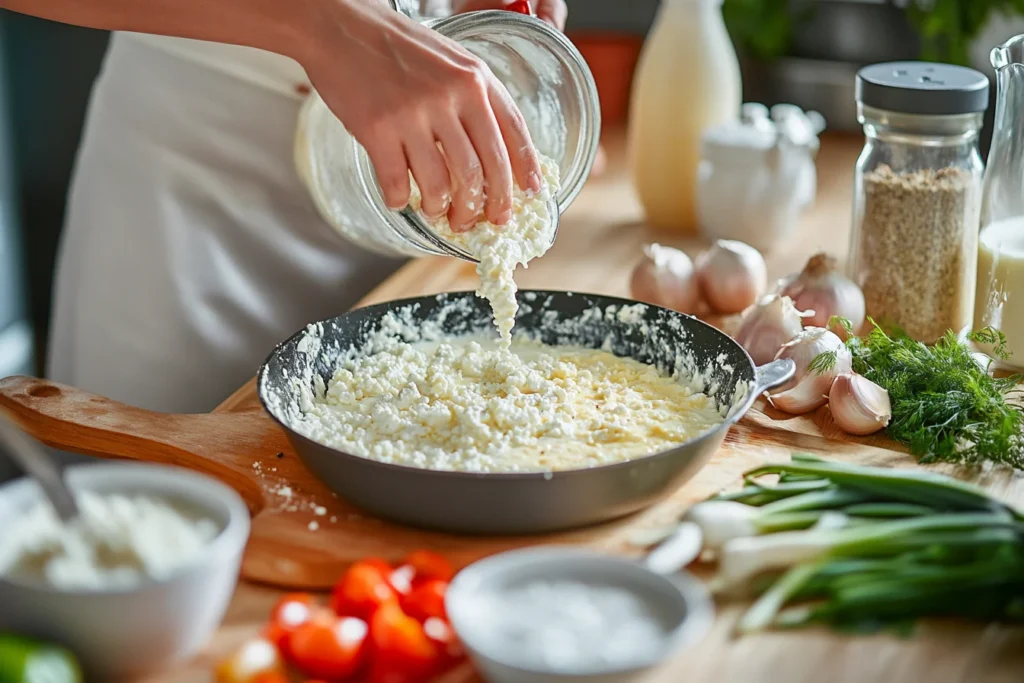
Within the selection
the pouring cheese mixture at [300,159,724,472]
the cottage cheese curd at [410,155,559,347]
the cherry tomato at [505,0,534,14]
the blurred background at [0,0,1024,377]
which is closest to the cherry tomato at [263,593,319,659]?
the pouring cheese mixture at [300,159,724,472]

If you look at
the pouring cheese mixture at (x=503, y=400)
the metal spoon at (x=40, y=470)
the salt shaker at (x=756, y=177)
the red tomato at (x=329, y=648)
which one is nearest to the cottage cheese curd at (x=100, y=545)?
the metal spoon at (x=40, y=470)

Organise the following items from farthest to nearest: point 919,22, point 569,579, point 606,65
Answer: point 606,65 → point 919,22 → point 569,579

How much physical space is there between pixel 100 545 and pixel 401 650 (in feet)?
0.90

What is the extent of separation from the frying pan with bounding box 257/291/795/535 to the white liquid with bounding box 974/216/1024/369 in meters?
0.45

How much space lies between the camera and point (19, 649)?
881 mm

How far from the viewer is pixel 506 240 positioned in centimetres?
143

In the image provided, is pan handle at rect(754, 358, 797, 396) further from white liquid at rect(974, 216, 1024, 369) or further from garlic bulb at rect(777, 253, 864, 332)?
white liquid at rect(974, 216, 1024, 369)

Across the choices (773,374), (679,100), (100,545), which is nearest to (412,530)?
(100,545)

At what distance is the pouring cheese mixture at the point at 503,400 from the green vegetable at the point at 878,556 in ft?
0.71

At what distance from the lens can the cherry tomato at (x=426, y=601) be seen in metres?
1.02

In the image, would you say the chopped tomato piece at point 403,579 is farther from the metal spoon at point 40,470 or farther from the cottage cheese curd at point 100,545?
the metal spoon at point 40,470

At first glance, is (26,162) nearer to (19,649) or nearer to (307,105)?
(307,105)

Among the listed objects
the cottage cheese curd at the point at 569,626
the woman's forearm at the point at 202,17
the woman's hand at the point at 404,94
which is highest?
the woman's forearm at the point at 202,17

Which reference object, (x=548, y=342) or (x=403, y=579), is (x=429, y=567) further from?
(x=548, y=342)
